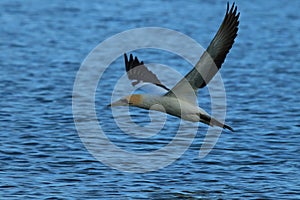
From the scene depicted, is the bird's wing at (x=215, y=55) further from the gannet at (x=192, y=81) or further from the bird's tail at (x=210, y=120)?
the bird's tail at (x=210, y=120)

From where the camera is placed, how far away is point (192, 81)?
10.9m

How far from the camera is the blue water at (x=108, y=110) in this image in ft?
37.0

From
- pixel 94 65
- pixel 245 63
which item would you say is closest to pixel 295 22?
pixel 245 63

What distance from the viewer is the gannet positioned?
34.9 feet

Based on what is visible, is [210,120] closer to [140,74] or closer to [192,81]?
[192,81]

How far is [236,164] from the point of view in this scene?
12.3 m

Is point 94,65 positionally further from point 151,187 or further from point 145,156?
point 151,187

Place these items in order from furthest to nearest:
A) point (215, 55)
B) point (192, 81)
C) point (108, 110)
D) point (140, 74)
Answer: point (108, 110)
point (140, 74)
point (192, 81)
point (215, 55)

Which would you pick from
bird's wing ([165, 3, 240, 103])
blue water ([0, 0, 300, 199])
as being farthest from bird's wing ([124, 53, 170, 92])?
blue water ([0, 0, 300, 199])

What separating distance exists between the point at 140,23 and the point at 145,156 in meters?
13.5

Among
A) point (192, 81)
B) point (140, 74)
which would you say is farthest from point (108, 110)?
point (192, 81)

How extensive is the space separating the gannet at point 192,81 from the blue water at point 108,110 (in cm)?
93

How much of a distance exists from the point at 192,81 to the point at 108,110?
5149 millimetres

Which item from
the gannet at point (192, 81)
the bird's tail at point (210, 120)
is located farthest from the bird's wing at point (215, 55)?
the bird's tail at point (210, 120)
